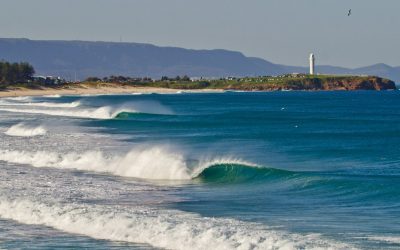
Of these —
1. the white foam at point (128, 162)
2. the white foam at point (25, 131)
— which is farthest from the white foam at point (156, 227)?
the white foam at point (25, 131)

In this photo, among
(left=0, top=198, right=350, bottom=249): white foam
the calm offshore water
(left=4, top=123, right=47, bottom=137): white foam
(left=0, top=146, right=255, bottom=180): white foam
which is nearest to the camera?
(left=0, top=198, right=350, bottom=249): white foam

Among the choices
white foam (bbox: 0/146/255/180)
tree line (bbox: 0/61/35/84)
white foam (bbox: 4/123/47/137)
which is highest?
tree line (bbox: 0/61/35/84)

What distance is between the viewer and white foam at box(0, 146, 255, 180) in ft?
103

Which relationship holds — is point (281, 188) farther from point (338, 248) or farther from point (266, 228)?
point (338, 248)

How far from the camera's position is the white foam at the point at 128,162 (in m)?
31.5

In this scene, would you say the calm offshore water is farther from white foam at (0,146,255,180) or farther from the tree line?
the tree line

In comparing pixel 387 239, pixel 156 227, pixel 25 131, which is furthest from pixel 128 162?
pixel 25 131

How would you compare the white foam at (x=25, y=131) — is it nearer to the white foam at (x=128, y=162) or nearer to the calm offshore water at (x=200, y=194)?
the calm offshore water at (x=200, y=194)

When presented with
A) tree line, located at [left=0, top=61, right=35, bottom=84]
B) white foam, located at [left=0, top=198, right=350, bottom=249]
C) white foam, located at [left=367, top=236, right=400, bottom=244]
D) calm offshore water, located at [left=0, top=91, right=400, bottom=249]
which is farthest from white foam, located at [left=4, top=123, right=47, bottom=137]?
tree line, located at [left=0, top=61, right=35, bottom=84]

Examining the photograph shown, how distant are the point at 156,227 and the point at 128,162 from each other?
46.2ft

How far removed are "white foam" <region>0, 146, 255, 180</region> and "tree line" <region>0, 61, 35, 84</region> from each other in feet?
461

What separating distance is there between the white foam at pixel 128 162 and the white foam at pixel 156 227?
8049mm

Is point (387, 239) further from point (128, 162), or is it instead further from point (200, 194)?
point (128, 162)

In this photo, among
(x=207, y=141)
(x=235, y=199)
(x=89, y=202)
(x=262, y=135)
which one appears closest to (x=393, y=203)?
(x=235, y=199)
